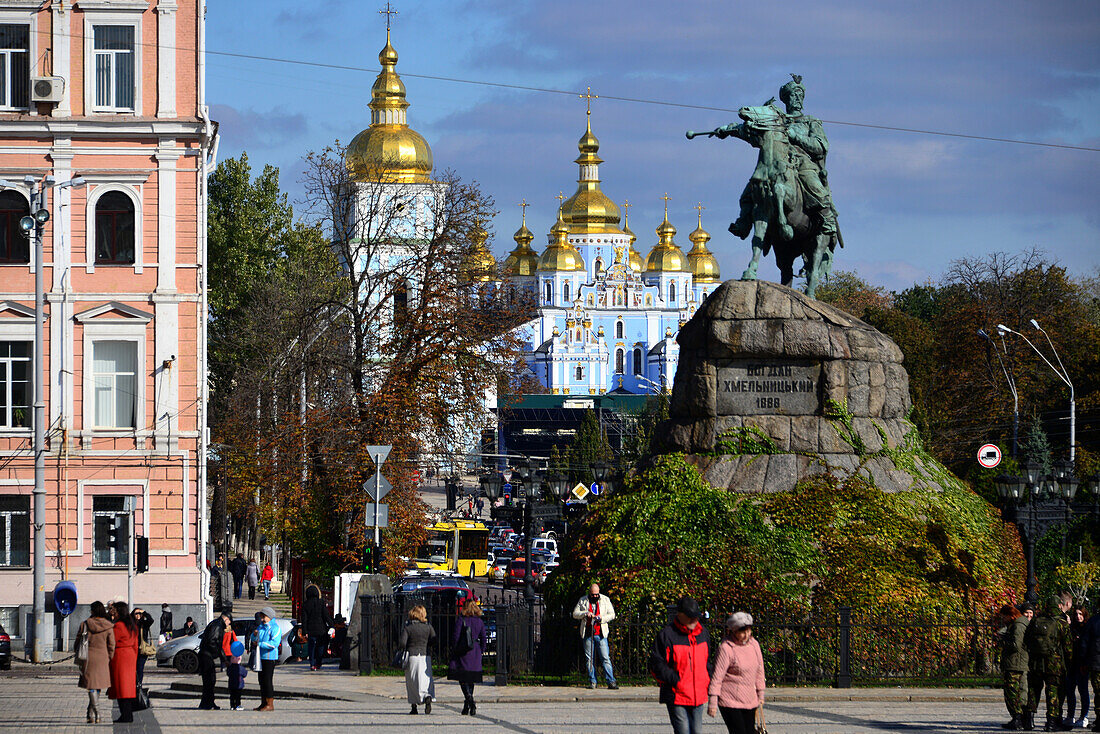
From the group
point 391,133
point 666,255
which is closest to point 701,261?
point 666,255

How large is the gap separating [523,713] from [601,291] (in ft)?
466

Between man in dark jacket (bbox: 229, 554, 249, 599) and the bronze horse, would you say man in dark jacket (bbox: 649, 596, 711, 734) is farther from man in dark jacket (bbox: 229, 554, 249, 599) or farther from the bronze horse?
man in dark jacket (bbox: 229, 554, 249, 599)

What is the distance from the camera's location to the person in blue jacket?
18438mm

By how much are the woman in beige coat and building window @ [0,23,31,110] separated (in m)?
16.9

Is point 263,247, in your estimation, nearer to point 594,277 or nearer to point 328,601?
point 328,601

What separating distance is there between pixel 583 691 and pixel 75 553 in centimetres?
1456

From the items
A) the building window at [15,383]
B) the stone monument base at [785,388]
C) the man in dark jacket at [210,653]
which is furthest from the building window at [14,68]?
the stone monument base at [785,388]

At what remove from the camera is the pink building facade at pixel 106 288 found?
100ft

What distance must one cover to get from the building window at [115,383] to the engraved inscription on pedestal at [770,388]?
44.5ft

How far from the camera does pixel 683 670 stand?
12.1 meters

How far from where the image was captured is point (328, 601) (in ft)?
95.7

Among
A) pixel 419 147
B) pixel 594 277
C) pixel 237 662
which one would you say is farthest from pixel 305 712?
pixel 594 277

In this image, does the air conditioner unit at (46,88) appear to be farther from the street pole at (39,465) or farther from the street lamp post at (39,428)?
the street pole at (39,465)

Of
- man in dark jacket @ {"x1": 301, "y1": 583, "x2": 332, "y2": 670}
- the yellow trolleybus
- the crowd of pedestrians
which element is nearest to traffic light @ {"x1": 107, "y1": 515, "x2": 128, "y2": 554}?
man in dark jacket @ {"x1": 301, "y1": 583, "x2": 332, "y2": 670}
